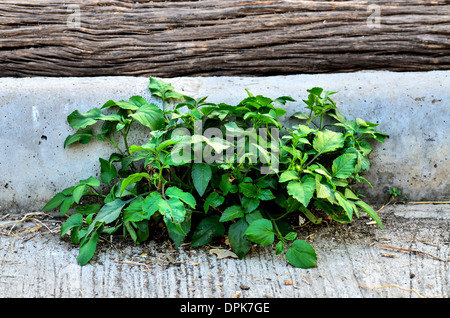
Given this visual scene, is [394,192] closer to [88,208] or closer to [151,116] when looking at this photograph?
[151,116]

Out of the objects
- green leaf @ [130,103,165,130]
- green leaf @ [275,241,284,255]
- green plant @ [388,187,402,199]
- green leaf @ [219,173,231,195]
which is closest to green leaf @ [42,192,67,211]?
green leaf @ [130,103,165,130]

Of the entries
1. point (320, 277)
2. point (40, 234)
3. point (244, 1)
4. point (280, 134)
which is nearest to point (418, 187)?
point (280, 134)

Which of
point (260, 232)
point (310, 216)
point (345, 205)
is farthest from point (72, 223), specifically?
point (345, 205)

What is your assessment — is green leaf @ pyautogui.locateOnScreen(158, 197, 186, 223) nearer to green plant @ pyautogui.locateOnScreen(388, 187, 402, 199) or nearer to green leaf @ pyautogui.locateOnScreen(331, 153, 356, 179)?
green leaf @ pyautogui.locateOnScreen(331, 153, 356, 179)

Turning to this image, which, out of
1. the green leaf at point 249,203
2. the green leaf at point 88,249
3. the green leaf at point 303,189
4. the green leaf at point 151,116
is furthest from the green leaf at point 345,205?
the green leaf at point 88,249

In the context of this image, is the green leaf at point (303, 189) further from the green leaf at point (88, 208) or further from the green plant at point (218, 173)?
the green leaf at point (88, 208)

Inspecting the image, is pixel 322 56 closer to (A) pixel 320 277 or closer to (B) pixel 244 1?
(B) pixel 244 1
